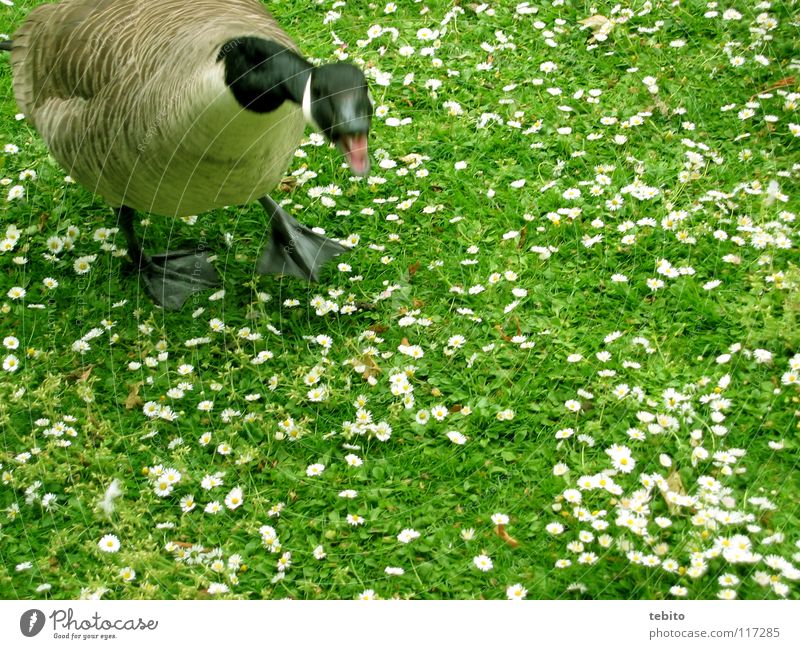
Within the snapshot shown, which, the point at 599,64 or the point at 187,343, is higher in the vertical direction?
the point at 599,64

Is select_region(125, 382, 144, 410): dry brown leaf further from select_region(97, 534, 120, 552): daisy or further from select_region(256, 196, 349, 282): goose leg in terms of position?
select_region(256, 196, 349, 282): goose leg

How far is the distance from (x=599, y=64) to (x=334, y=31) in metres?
1.81

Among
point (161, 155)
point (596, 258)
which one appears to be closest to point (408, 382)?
point (596, 258)

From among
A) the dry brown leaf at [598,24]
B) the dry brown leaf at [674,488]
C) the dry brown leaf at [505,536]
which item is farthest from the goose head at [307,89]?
the dry brown leaf at [598,24]

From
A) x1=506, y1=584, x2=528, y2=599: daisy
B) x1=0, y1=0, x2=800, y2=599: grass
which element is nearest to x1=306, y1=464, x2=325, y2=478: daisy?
x1=0, y1=0, x2=800, y2=599: grass

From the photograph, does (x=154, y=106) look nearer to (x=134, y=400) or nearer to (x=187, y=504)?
(x=134, y=400)

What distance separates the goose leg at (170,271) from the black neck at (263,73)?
1417 millimetres

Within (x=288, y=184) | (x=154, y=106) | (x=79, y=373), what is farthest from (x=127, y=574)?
(x=288, y=184)

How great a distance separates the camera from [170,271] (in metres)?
4.45

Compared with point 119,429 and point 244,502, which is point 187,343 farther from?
point 244,502

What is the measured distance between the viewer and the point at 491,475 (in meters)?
3.32

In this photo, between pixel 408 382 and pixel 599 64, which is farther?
pixel 599 64

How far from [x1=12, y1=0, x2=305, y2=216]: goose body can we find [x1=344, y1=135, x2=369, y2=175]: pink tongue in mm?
603

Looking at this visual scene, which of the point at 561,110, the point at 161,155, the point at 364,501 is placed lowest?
the point at 364,501
